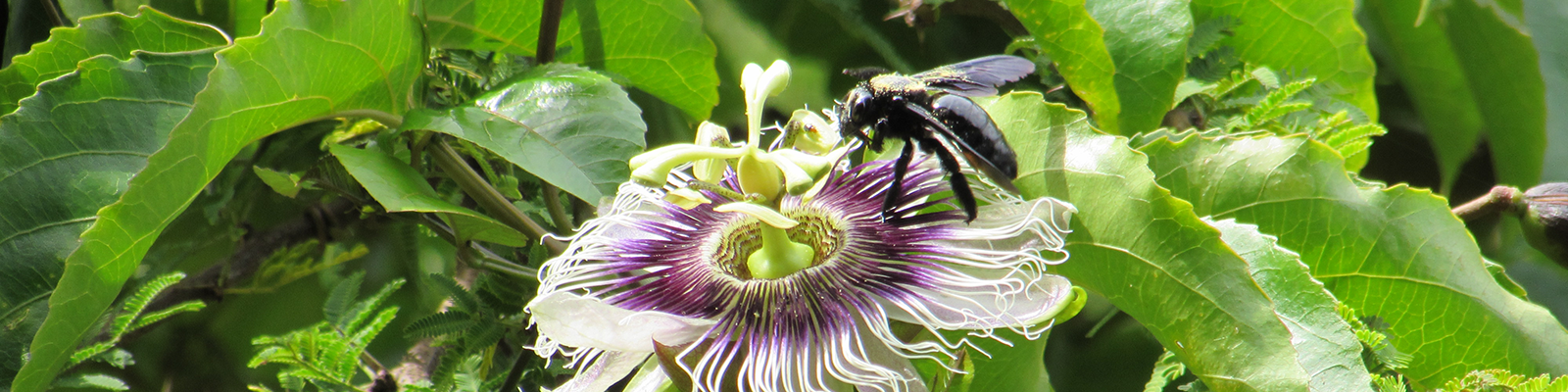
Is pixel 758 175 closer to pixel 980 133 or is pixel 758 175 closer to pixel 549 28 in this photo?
pixel 980 133

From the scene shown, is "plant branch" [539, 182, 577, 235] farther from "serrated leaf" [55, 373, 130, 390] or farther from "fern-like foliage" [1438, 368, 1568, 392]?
"fern-like foliage" [1438, 368, 1568, 392]

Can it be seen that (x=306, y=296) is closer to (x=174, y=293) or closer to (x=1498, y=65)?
(x=174, y=293)

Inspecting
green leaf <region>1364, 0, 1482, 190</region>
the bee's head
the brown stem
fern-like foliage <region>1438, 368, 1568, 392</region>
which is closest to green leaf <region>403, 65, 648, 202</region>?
the bee's head

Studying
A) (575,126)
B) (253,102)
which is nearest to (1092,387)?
(575,126)

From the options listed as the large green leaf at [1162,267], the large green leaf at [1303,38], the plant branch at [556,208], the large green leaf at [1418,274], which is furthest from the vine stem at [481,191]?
the large green leaf at [1303,38]

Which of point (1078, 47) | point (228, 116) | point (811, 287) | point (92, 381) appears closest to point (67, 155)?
point (228, 116)
